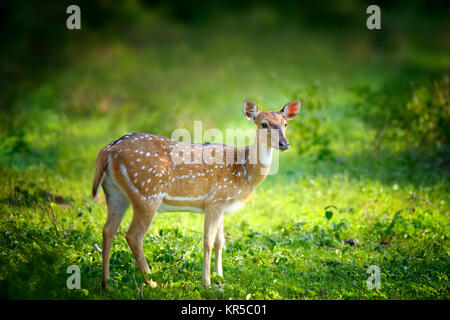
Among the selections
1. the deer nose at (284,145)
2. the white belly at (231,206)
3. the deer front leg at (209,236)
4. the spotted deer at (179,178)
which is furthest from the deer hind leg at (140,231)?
the deer nose at (284,145)

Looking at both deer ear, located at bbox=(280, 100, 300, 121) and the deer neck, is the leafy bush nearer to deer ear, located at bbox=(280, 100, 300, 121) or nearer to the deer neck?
deer ear, located at bbox=(280, 100, 300, 121)

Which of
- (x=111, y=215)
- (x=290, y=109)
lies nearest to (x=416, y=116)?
(x=290, y=109)

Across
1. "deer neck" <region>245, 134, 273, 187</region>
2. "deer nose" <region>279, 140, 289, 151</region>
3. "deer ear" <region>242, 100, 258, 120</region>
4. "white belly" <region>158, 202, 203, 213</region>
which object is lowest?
"white belly" <region>158, 202, 203, 213</region>

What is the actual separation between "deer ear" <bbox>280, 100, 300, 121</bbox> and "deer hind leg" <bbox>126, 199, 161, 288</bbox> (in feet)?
6.64

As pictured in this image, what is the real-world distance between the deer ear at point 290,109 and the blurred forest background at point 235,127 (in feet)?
5.55

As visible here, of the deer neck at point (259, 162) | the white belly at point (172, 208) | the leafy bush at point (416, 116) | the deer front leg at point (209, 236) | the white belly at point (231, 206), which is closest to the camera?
the deer front leg at point (209, 236)

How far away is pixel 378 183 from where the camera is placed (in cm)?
884

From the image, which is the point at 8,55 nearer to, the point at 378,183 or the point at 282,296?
the point at 378,183

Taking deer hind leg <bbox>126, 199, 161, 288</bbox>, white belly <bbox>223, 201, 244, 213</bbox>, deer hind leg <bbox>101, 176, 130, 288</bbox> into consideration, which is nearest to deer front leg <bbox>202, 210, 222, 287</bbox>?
white belly <bbox>223, 201, 244, 213</bbox>

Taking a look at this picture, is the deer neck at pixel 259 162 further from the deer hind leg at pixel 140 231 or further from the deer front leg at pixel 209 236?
the deer hind leg at pixel 140 231

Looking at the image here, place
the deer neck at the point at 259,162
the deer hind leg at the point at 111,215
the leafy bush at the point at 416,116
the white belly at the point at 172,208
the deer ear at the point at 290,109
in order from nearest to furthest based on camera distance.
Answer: the deer hind leg at the point at 111,215, the white belly at the point at 172,208, the deer neck at the point at 259,162, the deer ear at the point at 290,109, the leafy bush at the point at 416,116

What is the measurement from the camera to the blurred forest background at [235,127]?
6.05 meters

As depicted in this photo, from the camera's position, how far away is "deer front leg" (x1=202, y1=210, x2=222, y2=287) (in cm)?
583
